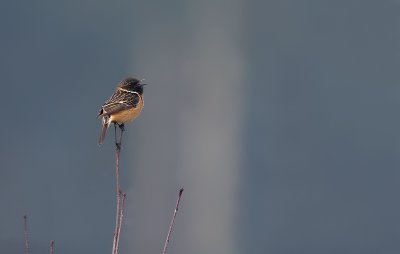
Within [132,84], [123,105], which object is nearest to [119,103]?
[123,105]

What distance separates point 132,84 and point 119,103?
0.43 ft

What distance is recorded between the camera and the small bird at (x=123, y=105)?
204cm

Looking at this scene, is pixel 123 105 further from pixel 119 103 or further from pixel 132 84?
pixel 132 84

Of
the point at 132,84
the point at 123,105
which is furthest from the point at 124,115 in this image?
the point at 132,84

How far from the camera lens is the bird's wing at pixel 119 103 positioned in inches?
80.0

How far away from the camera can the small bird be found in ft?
6.69

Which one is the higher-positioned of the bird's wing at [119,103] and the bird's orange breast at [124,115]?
the bird's wing at [119,103]

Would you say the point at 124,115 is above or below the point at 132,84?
below

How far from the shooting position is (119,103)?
2.04 metres

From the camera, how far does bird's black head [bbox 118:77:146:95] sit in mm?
2101

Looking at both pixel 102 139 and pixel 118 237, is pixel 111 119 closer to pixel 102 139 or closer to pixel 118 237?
pixel 102 139

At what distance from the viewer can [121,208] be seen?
3.89 feet

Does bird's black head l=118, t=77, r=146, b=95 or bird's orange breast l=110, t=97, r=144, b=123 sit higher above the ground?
bird's black head l=118, t=77, r=146, b=95

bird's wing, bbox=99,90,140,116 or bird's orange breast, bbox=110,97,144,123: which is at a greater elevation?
bird's wing, bbox=99,90,140,116
